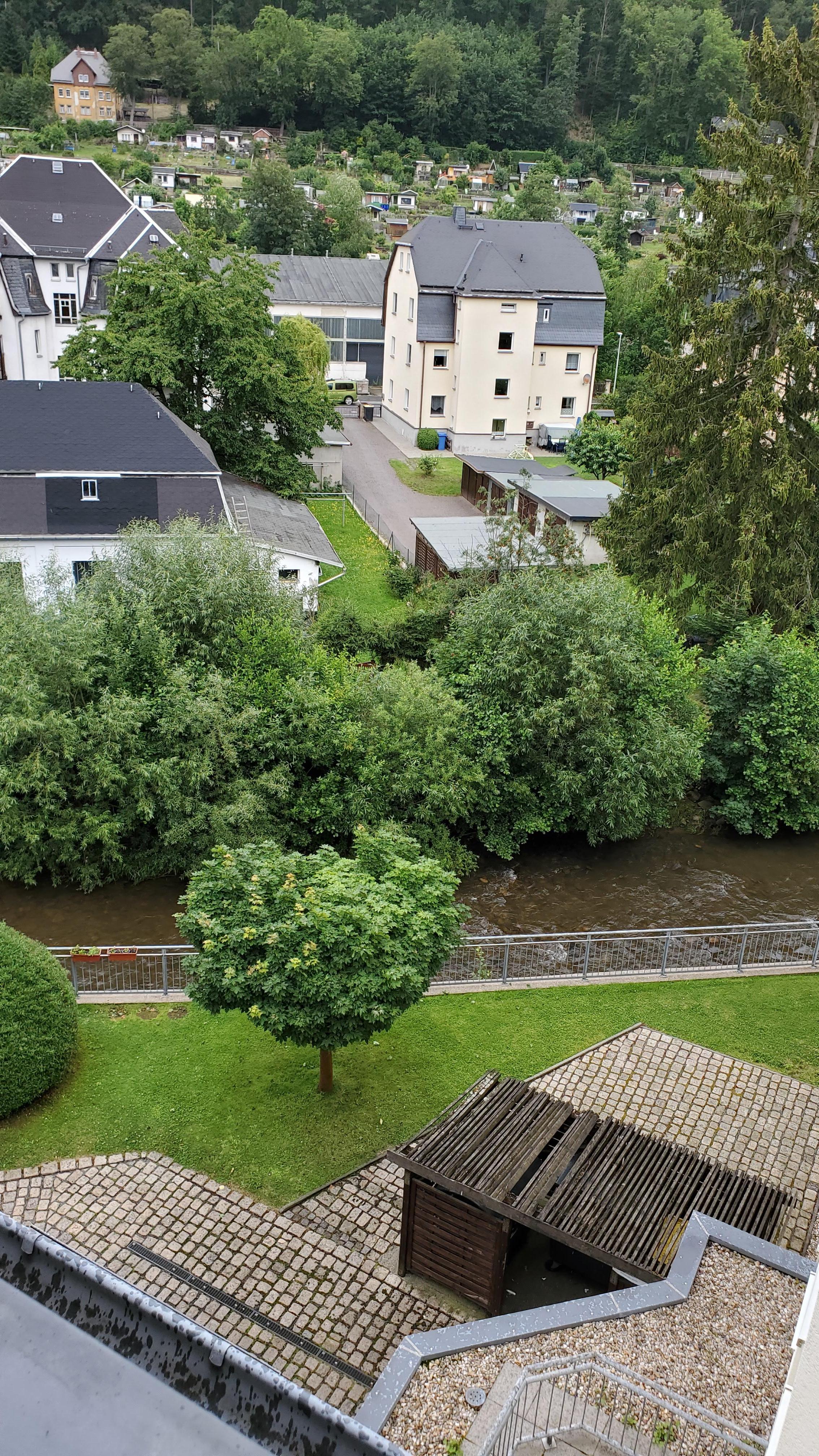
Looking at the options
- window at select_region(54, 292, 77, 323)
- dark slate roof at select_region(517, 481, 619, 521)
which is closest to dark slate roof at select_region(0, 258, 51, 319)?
window at select_region(54, 292, 77, 323)

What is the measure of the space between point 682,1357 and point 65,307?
174ft

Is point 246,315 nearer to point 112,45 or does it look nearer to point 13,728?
point 13,728

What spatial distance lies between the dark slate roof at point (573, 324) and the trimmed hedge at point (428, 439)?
6552 mm

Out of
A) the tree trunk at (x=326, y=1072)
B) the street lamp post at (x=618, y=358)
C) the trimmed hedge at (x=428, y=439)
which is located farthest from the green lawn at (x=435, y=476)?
the tree trunk at (x=326, y=1072)

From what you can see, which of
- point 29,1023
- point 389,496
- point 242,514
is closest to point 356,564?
point 242,514

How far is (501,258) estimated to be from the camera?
166 feet

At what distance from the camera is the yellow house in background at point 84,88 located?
12912 cm

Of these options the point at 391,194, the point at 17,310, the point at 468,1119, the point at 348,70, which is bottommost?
the point at 468,1119

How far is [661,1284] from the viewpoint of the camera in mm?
10070

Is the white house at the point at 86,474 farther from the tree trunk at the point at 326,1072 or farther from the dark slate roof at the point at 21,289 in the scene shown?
the dark slate roof at the point at 21,289

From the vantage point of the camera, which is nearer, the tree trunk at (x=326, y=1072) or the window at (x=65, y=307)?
the tree trunk at (x=326, y=1072)

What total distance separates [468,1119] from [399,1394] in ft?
11.9

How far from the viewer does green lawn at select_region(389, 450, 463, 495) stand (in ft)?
151

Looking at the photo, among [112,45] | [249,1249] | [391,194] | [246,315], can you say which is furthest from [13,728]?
[112,45]
